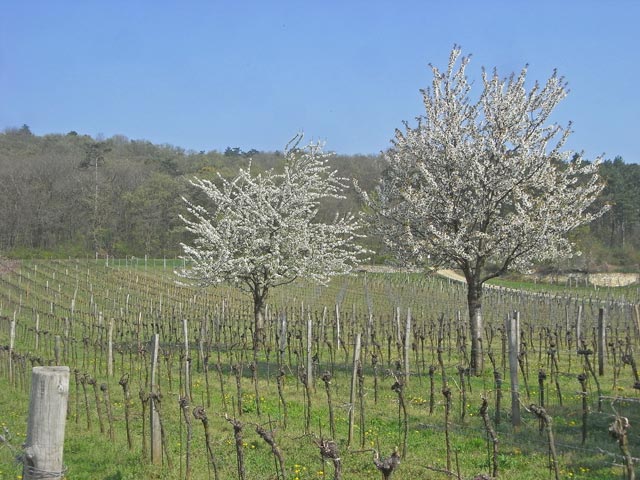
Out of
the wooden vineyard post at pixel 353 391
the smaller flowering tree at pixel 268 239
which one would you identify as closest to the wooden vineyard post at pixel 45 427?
the wooden vineyard post at pixel 353 391

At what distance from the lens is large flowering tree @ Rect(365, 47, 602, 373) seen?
16.1 metres

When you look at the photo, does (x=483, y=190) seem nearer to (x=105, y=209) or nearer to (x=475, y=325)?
(x=475, y=325)

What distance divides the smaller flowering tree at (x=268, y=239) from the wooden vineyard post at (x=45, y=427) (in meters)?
15.3

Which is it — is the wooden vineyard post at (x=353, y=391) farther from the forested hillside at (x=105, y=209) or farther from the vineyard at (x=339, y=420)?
the forested hillside at (x=105, y=209)

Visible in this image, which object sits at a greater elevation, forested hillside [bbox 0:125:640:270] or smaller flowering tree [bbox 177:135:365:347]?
forested hillside [bbox 0:125:640:270]

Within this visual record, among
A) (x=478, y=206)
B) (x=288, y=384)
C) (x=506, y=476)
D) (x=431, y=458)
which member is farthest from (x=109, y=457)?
(x=478, y=206)

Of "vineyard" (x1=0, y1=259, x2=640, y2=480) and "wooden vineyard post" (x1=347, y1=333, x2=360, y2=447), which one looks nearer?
"vineyard" (x1=0, y1=259, x2=640, y2=480)

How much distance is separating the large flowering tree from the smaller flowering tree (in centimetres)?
440

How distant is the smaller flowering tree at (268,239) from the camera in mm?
20531

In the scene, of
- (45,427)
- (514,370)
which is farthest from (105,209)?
(45,427)

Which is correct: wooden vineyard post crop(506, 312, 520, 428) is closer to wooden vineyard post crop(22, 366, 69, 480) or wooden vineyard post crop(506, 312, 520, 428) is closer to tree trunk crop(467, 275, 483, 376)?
tree trunk crop(467, 275, 483, 376)

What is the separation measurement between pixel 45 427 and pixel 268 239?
654 inches

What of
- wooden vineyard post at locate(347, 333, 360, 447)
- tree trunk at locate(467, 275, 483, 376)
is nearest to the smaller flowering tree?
tree trunk at locate(467, 275, 483, 376)

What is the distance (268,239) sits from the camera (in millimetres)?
21047
